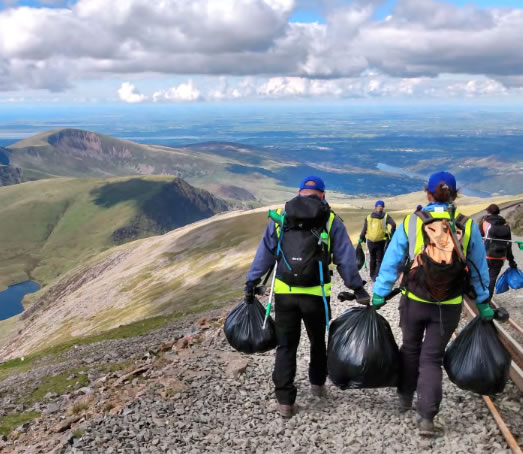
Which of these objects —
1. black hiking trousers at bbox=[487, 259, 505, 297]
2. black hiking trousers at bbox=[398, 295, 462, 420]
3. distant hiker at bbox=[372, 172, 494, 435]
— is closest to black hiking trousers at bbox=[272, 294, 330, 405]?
distant hiker at bbox=[372, 172, 494, 435]

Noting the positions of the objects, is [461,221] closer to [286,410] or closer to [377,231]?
[286,410]

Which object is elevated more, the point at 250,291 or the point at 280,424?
the point at 250,291

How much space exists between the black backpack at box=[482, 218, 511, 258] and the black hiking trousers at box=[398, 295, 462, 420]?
360 inches

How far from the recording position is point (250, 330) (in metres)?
9.43

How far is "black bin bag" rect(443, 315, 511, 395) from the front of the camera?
777cm

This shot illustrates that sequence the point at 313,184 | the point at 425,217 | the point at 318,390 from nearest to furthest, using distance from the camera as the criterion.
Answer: the point at 425,217 < the point at 313,184 < the point at 318,390

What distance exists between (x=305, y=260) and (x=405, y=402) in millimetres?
3415

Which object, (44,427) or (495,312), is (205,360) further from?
(495,312)

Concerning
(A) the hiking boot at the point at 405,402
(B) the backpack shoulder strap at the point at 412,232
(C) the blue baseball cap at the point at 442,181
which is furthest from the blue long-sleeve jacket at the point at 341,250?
(A) the hiking boot at the point at 405,402

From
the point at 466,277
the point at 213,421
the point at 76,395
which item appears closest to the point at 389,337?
the point at 466,277

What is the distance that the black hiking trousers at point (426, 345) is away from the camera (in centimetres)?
786

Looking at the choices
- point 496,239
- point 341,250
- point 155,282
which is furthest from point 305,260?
point 155,282

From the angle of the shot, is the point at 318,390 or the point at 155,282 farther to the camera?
the point at 155,282

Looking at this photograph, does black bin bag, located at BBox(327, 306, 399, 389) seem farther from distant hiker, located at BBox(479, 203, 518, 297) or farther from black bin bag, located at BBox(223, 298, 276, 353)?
distant hiker, located at BBox(479, 203, 518, 297)
